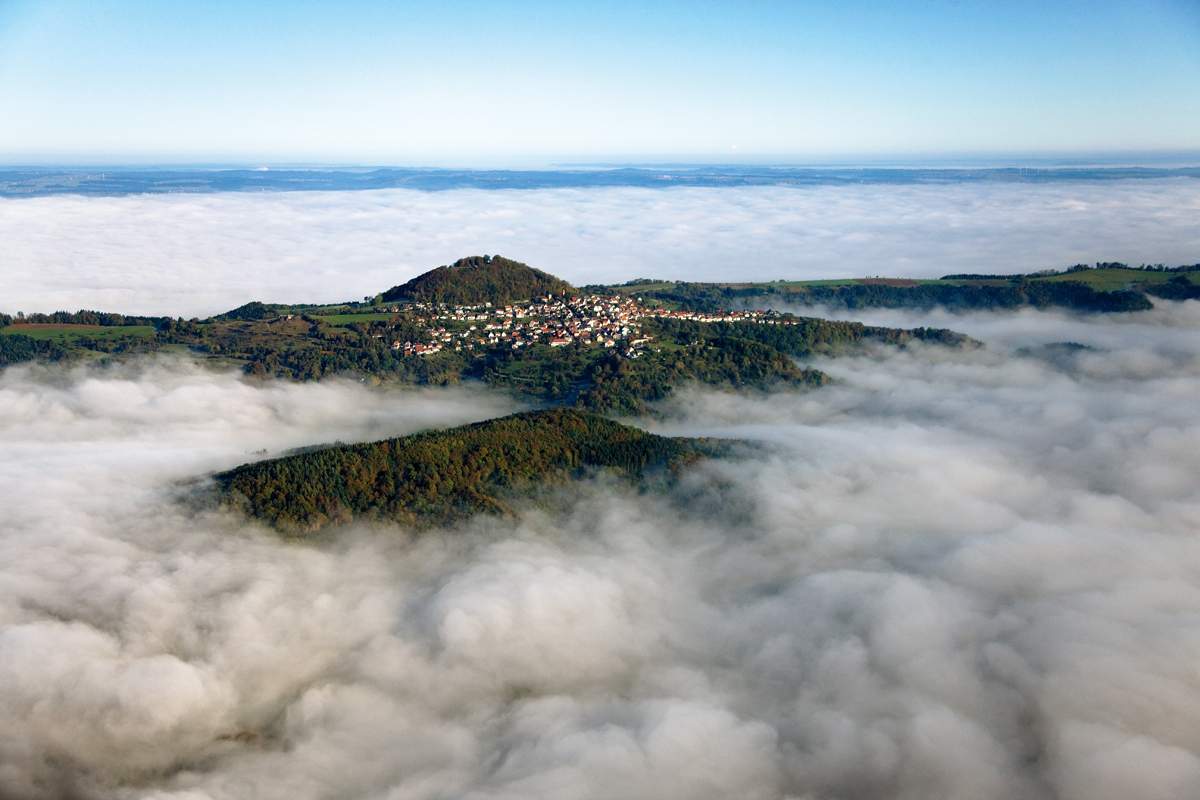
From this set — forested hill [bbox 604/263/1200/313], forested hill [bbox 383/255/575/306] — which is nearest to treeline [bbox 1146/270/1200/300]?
forested hill [bbox 604/263/1200/313]

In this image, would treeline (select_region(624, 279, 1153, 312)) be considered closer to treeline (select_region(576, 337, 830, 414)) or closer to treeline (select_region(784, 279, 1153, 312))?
treeline (select_region(784, 279, 1153, 312))

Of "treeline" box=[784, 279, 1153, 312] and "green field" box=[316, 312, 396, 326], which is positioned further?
"treeline" box=[784, 279, 1153, 312]

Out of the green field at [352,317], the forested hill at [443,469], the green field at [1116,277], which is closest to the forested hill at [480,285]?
the green field at [352,317]

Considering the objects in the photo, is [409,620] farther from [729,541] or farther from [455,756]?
[729,541]

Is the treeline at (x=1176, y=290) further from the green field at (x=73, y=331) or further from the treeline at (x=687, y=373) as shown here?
the green field at (x=73, y=331)

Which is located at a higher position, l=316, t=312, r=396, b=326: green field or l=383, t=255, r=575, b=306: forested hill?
l=383, t=255, r=575, b=306: forested hill
